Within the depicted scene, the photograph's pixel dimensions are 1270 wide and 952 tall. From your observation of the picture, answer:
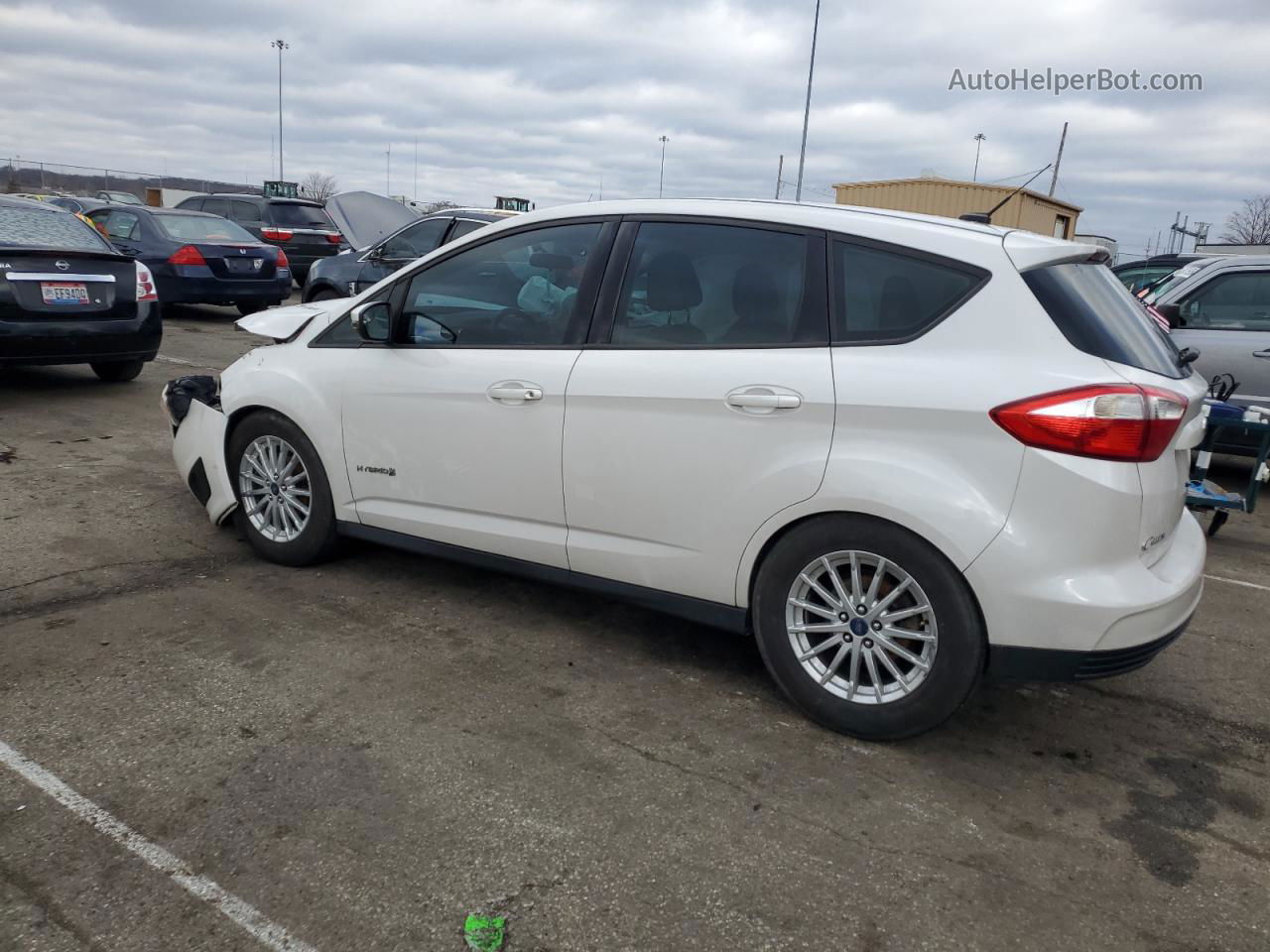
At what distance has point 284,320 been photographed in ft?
15.9

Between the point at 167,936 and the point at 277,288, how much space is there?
12.1 meters

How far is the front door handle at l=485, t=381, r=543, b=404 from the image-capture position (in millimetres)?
3756

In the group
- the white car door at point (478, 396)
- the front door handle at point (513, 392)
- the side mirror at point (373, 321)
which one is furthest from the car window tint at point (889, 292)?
the side mirror at point (373, 321)

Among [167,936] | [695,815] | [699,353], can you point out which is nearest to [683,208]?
[699,353]

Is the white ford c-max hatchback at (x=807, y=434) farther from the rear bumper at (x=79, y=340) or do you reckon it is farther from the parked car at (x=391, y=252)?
the parked car at (x=391, y=252)

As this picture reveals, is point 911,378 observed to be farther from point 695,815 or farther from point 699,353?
point 695,815

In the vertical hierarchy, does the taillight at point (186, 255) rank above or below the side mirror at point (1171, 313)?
below

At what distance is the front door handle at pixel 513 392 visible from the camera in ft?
12.3

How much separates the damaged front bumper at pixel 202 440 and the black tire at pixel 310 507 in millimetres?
77

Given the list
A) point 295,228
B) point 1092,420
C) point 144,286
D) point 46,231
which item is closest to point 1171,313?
point 1092,420

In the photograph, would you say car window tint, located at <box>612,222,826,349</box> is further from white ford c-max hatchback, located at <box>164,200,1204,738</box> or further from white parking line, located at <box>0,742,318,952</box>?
white parking line, located at <box>0,742,318,952</box>

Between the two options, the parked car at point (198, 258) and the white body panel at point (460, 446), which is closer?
the white body panel at point (460, 446)

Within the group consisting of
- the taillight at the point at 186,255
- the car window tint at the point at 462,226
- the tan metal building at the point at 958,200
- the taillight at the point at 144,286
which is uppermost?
the tan metal building at the point at 958,200

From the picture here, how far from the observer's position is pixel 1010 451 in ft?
9.52
